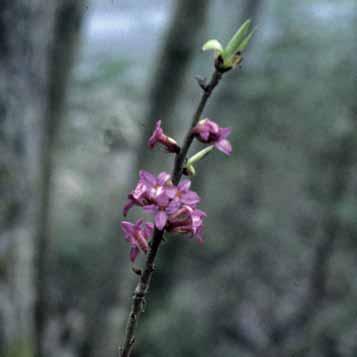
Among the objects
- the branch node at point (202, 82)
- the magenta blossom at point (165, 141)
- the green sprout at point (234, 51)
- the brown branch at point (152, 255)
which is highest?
the green sprout at point (234, 51)

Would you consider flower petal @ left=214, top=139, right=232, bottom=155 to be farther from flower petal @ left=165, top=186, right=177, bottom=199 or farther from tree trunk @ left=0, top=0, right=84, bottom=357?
tree trunk @ left=0, top=0, right=84, bottom=357

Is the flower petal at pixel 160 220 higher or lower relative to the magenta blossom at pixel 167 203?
lower

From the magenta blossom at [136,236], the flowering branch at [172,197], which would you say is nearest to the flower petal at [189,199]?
the flowering branch at [172,197]

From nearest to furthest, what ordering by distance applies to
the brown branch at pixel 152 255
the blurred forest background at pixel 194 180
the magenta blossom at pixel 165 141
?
the brown branch at pixel 152 255
the magenta blossom at pixel 165 141
the blurred forest background at pixel 194 180

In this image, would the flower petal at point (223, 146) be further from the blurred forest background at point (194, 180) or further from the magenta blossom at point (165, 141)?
the blurred forest background at point (194, 180)

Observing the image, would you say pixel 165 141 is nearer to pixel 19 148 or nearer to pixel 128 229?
pixel 128 229

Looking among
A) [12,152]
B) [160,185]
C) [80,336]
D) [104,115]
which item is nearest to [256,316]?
[80,336]

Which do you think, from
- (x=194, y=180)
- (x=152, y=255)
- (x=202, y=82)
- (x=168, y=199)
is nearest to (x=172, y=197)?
(x=168, y=199)

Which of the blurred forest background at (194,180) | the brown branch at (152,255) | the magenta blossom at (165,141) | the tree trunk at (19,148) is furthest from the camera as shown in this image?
the blurred forest background at (194,180)

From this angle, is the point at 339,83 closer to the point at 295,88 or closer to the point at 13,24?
the point at 295,88
